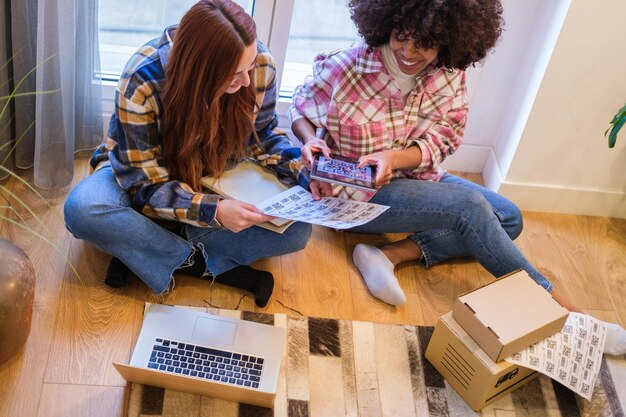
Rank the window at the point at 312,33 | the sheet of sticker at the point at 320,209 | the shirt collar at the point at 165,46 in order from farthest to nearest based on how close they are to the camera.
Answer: the window at the point at 312,33 < the sheet of sticker at the point at 320,209 < the shirt collar at the point at 165,46

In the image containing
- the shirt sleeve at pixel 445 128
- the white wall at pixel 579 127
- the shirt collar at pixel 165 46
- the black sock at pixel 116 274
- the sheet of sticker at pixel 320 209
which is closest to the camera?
the shirt collar at pixel 165 46

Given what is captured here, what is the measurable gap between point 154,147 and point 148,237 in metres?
0.23

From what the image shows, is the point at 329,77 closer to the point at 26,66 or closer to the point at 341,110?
the point at 341,110

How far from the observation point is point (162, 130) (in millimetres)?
1855

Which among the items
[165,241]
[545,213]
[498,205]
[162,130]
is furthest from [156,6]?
[545,213]

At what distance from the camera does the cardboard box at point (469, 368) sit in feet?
5.91

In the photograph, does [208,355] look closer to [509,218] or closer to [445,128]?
[445,128]

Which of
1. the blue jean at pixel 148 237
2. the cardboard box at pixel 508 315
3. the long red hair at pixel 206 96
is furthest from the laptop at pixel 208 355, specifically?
the cardboard box at pixel 508 315

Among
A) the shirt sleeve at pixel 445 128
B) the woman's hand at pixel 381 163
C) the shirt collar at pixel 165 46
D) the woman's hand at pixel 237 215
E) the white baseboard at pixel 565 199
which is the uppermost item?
the shirt collar at pixel 165 46

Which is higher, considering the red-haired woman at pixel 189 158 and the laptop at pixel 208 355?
the red-haired woman at pixel 189 158

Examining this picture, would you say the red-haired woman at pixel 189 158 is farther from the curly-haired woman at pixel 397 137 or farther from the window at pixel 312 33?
the window at pixel 312 33

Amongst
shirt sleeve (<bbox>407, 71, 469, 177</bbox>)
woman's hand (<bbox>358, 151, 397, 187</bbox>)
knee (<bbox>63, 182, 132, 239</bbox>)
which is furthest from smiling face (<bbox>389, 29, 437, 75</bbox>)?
knee (<bbox>63, 182, 132, 239</bbox>)

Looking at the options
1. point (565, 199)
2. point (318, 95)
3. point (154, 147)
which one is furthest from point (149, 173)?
point (565, 199)

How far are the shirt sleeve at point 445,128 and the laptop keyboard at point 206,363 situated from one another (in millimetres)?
726
